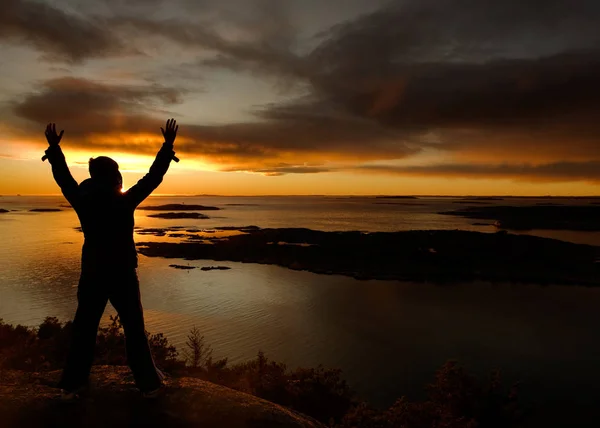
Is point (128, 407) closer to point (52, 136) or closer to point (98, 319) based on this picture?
point (98, 319)

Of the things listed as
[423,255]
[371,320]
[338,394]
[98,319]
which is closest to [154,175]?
[98,319]

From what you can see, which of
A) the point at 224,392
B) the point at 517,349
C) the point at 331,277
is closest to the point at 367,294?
the point at 331,277

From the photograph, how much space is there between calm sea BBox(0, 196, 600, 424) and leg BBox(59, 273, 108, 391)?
41.9ft

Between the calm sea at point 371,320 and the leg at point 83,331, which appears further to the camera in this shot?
the calm sea at point 371,320

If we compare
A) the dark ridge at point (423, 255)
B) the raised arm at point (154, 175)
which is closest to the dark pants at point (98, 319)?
the raised arm at point (154, 175)

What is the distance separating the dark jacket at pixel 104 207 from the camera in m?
5.11

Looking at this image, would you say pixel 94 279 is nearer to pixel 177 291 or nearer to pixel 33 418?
pixel 33 418

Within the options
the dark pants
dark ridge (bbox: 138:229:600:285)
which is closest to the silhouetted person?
the dark pants

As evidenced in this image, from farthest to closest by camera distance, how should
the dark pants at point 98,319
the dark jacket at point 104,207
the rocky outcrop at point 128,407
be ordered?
the dark pants at point 98,319
the dark jacket at point 104,207
the rocky outcrop at point 128,407

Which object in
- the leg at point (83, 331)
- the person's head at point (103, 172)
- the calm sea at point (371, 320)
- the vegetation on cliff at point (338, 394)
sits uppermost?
the person's head at point (103, 172)

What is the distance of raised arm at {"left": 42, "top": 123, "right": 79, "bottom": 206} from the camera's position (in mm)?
5117

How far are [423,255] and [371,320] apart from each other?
20.6 meters

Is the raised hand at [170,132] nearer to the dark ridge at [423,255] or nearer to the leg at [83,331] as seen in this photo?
the leg at [83,331]

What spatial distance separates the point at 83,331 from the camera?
17.2ft
